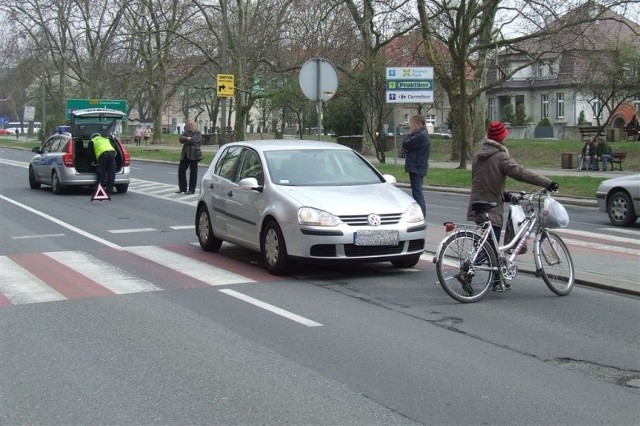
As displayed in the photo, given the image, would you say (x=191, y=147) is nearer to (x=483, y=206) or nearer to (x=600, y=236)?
(x=600, y=236)

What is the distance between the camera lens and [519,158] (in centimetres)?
3934

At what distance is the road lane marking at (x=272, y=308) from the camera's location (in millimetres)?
7500

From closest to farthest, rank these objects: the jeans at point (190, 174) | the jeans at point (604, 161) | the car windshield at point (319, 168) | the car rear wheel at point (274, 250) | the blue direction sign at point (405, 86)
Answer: the car rear wheel at point (274, 250) < the car windshield at point (319, 168) < the jeans at point (190, 174) < the blue direction sign at point (405, 86) < the jeans at point (604, 161)

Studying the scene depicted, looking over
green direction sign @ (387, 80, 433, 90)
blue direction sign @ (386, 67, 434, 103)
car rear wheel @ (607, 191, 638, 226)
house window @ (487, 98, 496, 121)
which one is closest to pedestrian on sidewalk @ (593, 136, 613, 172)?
blue direction sign @ (386, 67, 434, 103)

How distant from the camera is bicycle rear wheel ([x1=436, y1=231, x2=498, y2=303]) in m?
8.27

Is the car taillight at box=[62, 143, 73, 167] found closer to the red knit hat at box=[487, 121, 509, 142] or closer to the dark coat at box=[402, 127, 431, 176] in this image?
the dark coat at box=[402, 127, 431, 176]

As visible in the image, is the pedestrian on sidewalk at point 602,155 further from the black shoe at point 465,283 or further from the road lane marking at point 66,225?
the black shoe at point 465,283

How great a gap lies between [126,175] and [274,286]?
13.8 meters

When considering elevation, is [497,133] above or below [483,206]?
above

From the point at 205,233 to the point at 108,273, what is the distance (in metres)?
2.07

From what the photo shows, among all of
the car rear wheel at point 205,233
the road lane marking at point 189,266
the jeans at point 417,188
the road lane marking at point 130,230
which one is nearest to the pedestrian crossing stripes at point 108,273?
the road lane marking at point 189,266

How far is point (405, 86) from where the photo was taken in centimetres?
2794

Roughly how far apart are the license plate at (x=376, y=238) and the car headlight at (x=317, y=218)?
294mm

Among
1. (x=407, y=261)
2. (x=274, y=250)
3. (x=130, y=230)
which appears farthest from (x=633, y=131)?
(x=274, y=250)
